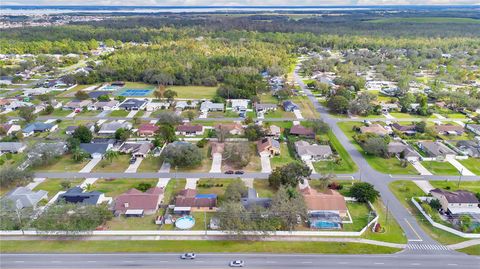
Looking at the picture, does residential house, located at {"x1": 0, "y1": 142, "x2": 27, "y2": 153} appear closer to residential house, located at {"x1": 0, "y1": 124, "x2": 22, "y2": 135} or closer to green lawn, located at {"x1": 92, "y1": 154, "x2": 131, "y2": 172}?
residential house, located at {"x1": 0, "y1": 124, "x2": 22, "y2": 135}

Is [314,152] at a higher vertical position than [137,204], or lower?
higher

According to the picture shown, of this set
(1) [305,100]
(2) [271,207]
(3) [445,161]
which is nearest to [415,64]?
(1) [305,100]

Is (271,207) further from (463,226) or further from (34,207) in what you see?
(34,207)

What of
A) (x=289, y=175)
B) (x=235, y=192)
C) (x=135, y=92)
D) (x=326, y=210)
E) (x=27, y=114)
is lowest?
(x=135, y=92)

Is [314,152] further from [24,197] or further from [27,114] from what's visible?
[27,114]

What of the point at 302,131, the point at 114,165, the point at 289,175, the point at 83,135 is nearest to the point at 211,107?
the point at 302,131

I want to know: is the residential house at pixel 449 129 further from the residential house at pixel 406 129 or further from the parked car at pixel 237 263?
the parked car at pixel 237 263
